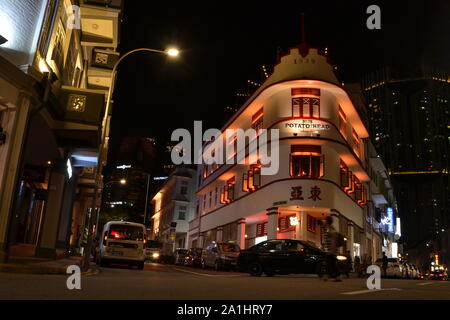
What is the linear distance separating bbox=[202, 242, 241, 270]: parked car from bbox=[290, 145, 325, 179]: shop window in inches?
→ 268

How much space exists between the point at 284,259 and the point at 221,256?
8300 mm

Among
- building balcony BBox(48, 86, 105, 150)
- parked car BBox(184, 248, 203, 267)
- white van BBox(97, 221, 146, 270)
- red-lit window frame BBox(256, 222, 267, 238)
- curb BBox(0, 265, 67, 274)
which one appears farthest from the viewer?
red-lit window frame BBox(256, 222, 267, 238)

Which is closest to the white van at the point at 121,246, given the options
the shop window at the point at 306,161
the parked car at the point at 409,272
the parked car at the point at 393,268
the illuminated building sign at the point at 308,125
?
the shop window at the point at 306,161

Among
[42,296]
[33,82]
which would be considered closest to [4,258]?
[33,82]

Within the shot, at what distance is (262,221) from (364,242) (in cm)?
1062

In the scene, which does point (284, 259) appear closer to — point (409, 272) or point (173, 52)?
point (173, 52)

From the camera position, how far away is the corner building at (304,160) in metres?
28.9

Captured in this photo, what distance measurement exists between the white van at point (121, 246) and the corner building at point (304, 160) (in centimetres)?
1183

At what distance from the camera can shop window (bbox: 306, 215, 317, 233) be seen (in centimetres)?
2964

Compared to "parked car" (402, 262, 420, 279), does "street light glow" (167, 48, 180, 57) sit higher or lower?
higher

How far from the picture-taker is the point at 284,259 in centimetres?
1788

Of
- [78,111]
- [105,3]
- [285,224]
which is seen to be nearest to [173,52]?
[105,3]

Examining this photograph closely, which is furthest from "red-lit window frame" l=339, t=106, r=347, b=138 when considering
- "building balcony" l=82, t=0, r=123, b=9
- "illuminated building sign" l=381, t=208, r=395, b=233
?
"illuminated building sign" l=381, t=208, r=395, b=233

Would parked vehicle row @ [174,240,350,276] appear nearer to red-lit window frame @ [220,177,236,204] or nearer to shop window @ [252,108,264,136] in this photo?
shop window @ [252,108,264,136]
